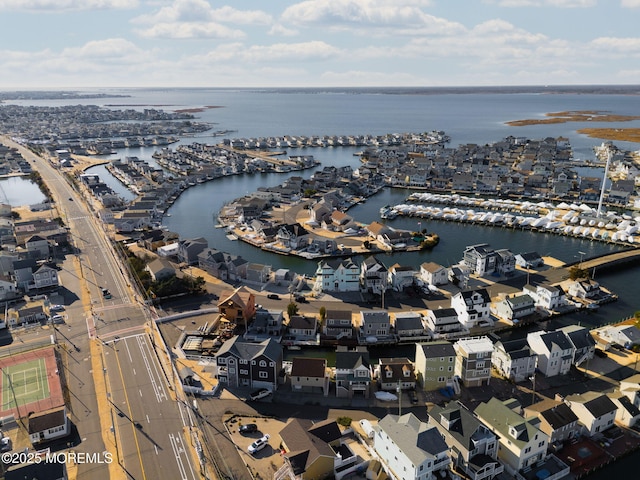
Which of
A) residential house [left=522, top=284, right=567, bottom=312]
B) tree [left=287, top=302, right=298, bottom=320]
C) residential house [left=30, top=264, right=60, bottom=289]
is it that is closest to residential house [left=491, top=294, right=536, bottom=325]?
residential house [left=522, top=284, right=567, bottom=312]

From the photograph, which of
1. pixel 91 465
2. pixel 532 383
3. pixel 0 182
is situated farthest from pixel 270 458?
pixel 0 182

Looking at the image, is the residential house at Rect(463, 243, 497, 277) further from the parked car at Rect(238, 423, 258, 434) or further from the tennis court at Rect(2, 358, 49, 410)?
the tennis court at Rect(2, 358, 49, 410)

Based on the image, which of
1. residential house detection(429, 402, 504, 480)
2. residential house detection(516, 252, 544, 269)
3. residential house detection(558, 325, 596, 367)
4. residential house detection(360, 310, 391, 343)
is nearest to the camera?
residential house detection(429, 402, 504, 480)

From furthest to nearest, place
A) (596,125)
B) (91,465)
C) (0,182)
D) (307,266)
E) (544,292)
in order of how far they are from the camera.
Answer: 1. (596,125)
2. (0,182)
3. (307,266)
4. (544,292)
5. (91,465)

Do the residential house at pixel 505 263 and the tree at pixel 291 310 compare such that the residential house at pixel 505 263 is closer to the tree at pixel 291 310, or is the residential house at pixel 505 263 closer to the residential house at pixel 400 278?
the residential house at pixel 400 278

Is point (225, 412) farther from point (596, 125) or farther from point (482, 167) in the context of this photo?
point (596, 125)
